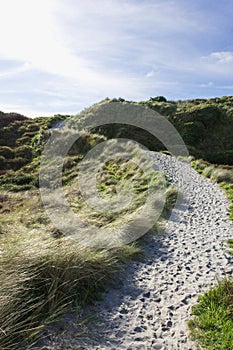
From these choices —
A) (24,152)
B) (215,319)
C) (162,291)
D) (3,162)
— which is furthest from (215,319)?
(24,152)

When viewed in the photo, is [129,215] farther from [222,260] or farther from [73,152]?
[73,152]

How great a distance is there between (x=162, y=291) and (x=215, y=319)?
1.13 m

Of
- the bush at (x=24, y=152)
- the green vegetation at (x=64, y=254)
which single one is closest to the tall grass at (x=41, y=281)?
the green vegetation at (x=64, y=254)

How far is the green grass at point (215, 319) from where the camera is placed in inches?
148

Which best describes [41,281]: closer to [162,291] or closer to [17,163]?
[162,291]

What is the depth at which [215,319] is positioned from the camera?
161 inches

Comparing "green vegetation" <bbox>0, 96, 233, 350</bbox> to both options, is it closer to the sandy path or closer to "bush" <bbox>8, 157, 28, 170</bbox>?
"bush" <bbox>8, 157, 28, 170</bbox>

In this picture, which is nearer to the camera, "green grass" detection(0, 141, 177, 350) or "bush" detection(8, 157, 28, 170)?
"green grass" detection(0, 141, 177, 350)

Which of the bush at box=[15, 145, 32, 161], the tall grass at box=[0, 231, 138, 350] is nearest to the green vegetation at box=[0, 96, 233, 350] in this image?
the tall grass at box=[0, 231, 138, 350]

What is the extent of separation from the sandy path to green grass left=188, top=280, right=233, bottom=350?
154 millimetres

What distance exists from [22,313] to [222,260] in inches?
159

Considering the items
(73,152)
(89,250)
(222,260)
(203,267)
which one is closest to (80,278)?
(89,250)

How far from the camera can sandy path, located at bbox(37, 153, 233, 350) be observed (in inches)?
154

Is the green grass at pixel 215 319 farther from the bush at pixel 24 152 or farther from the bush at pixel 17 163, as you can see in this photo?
the bush at pixel 24 152
